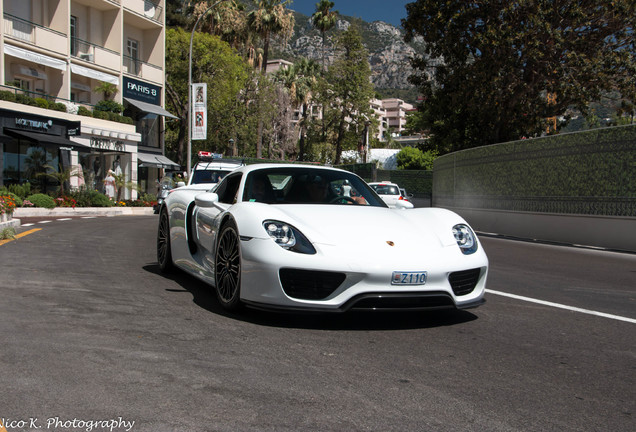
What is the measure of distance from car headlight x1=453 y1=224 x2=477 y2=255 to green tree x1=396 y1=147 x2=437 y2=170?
68.0 m

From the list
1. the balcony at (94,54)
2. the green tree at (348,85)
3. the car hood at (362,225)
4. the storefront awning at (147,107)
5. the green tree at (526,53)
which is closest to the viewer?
the car hood at (362,225)

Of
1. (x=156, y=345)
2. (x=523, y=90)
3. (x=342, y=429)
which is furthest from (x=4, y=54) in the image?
(x=342, y=429)

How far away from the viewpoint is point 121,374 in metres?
3.24

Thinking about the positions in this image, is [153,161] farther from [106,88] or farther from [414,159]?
[414,159]

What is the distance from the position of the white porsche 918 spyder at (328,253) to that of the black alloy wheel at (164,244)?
1.41 m

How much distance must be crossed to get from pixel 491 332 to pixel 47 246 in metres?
7.98

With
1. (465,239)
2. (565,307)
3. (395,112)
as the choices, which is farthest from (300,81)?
(395,112)

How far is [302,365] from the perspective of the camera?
349 centimetres

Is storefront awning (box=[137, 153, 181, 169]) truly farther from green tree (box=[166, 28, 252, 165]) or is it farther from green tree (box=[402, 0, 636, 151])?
green tree (box=[402, 0, 636, 151])

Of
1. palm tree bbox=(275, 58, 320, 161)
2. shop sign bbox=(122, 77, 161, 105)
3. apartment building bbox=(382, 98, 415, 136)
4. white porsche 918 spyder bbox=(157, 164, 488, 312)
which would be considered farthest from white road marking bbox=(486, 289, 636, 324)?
apartment building bbox=(382, 98, 415, 136)

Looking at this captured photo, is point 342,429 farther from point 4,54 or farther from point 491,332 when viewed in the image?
point 4,54

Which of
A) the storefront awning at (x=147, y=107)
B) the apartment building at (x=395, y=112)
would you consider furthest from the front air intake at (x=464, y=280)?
the apartment building at (x=395, y=112)

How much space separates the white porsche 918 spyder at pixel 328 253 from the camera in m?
4.22

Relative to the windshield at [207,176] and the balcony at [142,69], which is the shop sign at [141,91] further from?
the windshield at [207,176]
